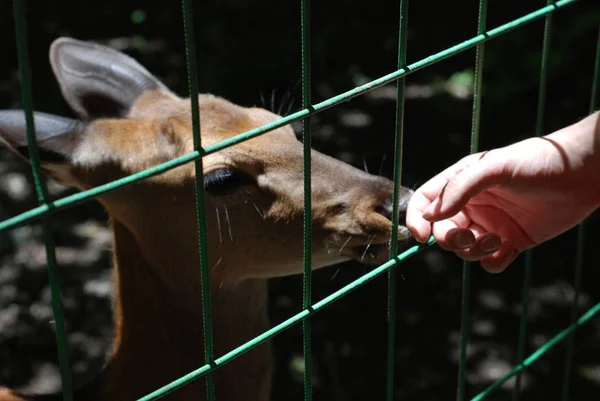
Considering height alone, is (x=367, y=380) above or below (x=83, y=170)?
below

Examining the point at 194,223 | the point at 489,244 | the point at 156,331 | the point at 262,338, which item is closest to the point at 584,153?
the point at 489,244

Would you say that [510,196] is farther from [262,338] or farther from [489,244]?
[262,338]

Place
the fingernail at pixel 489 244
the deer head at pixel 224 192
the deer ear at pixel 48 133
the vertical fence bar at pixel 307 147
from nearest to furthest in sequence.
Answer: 1. the vertical fence bar at pixel 307 147
2. the fingernail at pixel 489 244
3. the deer ear at pixel 48 133
4. the deer head at pixel 224 192

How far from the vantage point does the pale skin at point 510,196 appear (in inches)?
81.1

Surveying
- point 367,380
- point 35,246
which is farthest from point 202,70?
point 367,380

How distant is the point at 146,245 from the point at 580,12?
483cm

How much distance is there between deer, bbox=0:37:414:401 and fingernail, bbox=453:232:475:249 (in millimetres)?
500

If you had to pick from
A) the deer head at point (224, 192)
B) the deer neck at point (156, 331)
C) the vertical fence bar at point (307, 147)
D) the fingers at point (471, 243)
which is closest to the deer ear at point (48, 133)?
the deer head at point (224, 192)

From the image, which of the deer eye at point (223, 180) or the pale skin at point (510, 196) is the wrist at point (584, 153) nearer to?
the pale skin at point (510, 196)

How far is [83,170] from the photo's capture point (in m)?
2.80

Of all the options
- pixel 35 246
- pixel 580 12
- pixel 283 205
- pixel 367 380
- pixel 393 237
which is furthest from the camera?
pixel 580 12

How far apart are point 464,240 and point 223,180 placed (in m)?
0.92

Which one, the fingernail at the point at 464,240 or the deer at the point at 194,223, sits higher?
the fingernail at the point at 464,240

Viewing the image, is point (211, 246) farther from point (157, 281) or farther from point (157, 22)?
point (157, 22)
